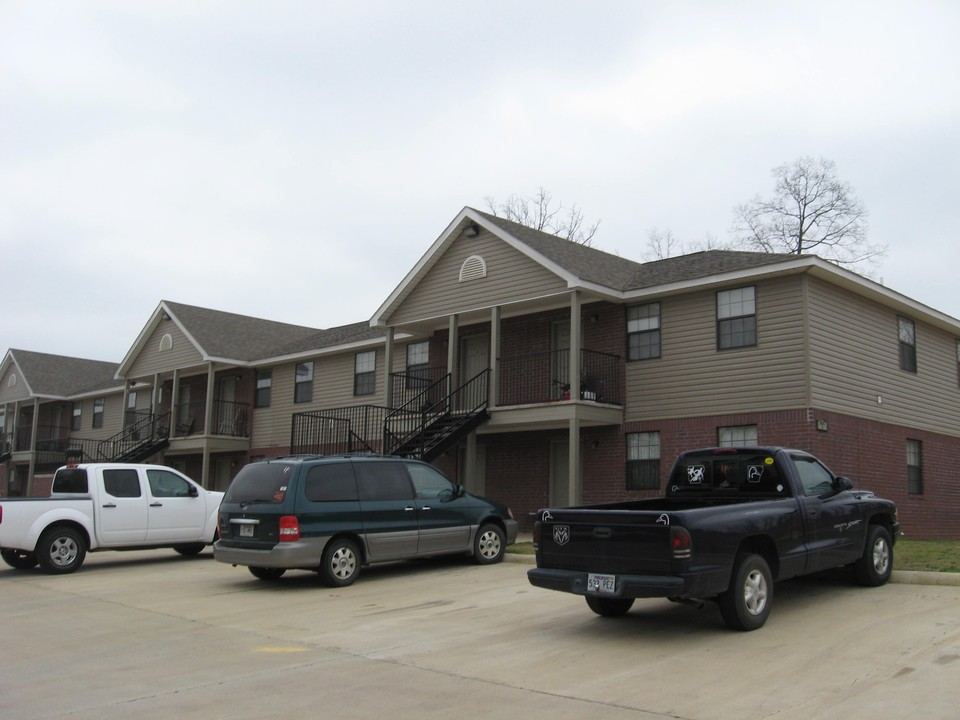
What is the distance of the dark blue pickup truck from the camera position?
7840 millimetres

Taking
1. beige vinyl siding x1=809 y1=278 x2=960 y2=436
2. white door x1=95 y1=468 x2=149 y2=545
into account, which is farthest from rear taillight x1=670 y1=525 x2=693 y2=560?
white door x1=95 y1=468 x2=149 y2=545

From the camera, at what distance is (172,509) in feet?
51.1

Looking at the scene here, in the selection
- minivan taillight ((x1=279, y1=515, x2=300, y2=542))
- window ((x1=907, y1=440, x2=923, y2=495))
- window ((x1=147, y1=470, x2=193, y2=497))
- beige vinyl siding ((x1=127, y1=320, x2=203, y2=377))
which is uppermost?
beige vinyl siding ((x1=127, y1=320, x2=203, y2=377))

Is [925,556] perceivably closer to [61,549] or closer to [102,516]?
[102,516]

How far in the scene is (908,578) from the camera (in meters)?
10.4

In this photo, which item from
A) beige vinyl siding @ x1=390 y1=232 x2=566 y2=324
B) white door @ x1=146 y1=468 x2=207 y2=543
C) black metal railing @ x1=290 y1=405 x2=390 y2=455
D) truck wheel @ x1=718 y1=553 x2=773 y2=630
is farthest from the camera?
black metal railing @ x1=290 y1=405 x2=390 y2=455

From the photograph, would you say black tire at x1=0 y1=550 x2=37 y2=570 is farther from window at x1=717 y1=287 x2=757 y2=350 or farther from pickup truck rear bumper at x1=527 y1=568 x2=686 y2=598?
window at x1=717 y1=287 x2=757 y2=350

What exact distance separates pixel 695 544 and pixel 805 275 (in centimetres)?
1006

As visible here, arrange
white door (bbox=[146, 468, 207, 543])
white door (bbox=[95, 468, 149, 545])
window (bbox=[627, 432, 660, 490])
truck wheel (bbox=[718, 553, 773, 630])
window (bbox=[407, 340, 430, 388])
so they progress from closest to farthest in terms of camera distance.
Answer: truck wheel (bbox=[718, 553, 773, 630]), white door (bbox=[95, 468, 149, 545]), white door (bbox=[146, 468, 207, 543]), window (bbox=[627, 432, 660, 490]), window (bbox=[407, 340, 430, 388])

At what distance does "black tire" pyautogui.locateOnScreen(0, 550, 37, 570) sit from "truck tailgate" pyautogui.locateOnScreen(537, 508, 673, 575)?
9966 millimetres

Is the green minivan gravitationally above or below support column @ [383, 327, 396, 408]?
below

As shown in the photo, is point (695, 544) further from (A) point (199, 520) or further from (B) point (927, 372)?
(B) point (927, 372)

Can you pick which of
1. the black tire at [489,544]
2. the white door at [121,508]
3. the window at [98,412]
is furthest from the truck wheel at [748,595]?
the window at [98,412]

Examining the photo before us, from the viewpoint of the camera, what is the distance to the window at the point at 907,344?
19375 millimetres
